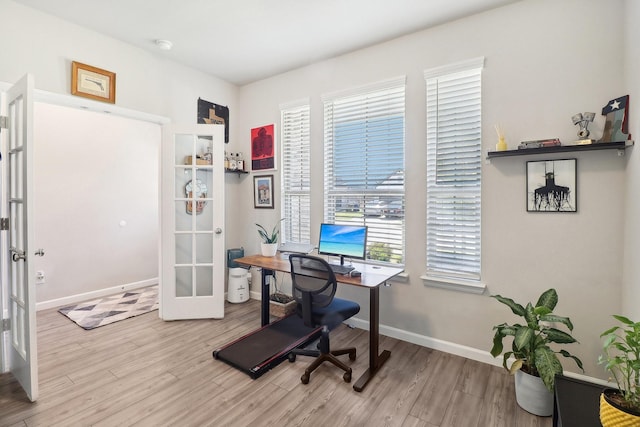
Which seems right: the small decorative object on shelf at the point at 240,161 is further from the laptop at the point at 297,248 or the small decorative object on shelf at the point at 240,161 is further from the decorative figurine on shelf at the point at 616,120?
the decorative figurine on shelf at the point at 616,120

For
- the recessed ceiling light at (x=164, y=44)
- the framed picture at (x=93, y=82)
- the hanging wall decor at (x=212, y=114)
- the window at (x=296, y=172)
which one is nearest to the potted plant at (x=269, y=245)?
the window at (x=296, y=172)

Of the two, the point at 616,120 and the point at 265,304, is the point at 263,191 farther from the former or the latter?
the point at 616,120

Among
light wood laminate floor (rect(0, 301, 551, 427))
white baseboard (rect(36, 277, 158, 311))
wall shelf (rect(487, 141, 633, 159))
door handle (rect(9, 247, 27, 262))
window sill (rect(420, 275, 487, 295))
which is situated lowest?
light wood laminate floor (rect(0, 301, 551, 427))

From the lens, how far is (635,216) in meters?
1.78

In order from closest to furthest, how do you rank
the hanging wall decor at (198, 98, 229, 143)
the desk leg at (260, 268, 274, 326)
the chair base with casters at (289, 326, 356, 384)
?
→ the chair base with casters at (289, 326, 356, 384)
the desk leg at (260, 268, 274, 326)
the hanging wall decor at (198, 98, 229, 143)

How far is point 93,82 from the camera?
284 cm

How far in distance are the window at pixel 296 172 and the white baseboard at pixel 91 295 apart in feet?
8.47

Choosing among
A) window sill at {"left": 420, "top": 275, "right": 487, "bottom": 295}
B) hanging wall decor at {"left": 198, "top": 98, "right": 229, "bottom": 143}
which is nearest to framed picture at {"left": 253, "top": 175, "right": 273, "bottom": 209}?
hanging wall decor at {"left": 198, "top": 98, "right": 229, "bottom": 143}

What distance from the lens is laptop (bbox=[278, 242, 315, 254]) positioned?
3.35 meters

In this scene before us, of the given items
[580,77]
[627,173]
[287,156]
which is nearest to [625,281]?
[627,173]

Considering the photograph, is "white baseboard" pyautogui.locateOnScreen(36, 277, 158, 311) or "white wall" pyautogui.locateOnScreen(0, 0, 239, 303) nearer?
"white wall" pyautogui.locateOnScreen(0, 0, 239, 303)

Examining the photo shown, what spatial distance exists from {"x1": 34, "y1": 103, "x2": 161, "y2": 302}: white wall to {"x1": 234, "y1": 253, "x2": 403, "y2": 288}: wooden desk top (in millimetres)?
2269

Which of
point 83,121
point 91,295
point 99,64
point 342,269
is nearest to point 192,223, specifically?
point 99,64

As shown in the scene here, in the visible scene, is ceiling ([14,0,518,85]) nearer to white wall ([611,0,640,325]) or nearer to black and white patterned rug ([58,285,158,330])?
white wall ([611,0,640,325])
